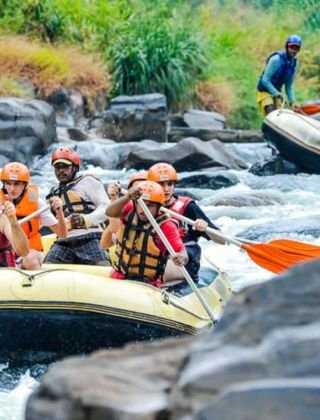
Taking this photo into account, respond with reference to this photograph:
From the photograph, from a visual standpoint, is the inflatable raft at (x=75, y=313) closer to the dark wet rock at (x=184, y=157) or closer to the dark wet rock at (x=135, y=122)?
the dark wet rock at (x=184, y=157)

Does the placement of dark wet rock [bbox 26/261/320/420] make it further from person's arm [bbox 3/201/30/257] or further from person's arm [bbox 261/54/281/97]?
person's arm [bbox 261/54/281/97]

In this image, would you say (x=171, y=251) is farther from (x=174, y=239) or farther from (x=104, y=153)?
(x=104, y=153)

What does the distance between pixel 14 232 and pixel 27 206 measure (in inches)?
19.1

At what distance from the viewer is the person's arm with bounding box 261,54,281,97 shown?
42.0 feet

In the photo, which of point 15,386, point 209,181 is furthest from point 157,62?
point 15,386

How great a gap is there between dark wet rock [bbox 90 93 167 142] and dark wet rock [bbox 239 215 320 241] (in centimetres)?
710

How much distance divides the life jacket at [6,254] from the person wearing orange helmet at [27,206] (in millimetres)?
61

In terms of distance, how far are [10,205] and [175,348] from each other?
13.8 feet

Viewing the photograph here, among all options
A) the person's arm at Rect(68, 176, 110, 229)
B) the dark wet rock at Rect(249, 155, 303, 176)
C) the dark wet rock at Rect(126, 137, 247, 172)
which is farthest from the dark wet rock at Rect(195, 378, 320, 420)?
the dark wet rock at Rect(126, 137, 247, 172)

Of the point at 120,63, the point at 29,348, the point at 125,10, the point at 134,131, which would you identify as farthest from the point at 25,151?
the point at 29,348

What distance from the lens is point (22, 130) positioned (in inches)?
601

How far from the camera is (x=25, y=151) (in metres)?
15.2

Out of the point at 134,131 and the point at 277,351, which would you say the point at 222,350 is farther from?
the point at 134,131

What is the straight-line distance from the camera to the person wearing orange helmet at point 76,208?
683 centimetres
